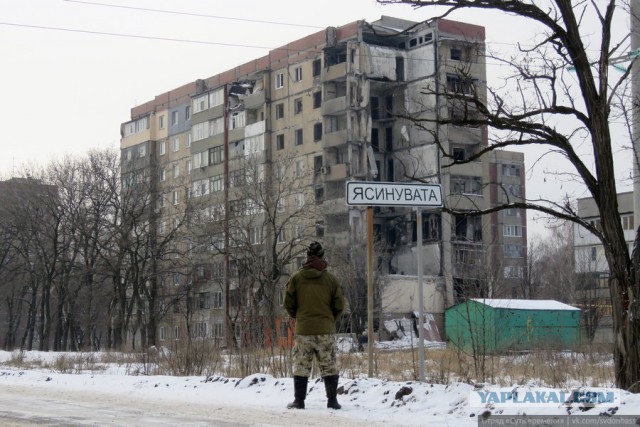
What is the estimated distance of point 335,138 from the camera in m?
77.2

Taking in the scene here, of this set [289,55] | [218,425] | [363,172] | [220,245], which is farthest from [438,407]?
[289,55]

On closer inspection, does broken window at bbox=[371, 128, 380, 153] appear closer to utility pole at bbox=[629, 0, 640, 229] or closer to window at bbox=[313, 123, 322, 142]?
window at bbox=[313, 123, 322, 142]

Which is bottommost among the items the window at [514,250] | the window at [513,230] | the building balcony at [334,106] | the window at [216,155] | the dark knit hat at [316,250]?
the dark knit hat at [316,250]

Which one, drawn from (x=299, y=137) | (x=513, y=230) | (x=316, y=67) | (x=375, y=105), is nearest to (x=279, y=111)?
(x=299, y=137)

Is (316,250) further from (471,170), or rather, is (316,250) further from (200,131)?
(200,131)

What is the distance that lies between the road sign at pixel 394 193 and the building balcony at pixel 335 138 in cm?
6327

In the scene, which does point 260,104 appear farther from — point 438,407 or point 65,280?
point 438,407

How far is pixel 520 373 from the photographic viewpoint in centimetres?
1722

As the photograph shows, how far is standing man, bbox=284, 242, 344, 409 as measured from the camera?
1171 cm

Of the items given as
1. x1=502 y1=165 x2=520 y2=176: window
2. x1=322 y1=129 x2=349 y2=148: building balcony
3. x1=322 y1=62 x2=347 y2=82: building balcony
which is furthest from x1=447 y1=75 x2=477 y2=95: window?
x1=502 y1=165 x2=520 y2=176: window

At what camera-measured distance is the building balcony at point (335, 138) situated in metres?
76.5

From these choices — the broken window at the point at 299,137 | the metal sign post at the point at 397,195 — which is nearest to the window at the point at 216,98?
the broken window at the point at 299,137

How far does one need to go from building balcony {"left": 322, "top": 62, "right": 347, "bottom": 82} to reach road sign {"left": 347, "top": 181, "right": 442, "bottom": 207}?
64258 millimetres

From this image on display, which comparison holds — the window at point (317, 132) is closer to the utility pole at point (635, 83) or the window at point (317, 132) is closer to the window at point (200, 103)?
the window at point (200, 103)
